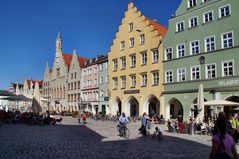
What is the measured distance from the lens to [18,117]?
3475 centimetres

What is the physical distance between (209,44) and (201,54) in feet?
4.59

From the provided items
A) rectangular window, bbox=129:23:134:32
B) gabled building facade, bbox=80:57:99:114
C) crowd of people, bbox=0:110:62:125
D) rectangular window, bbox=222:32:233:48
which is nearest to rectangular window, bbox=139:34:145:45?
rectangular window, bbox=129:23:134:32

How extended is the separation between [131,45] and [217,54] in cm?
1680

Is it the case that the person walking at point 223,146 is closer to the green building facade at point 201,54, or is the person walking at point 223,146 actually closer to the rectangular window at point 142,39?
the green building facade at point 201,54

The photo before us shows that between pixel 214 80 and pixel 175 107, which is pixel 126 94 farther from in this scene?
pixel 214 80

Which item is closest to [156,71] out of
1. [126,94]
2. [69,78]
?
[126,94]

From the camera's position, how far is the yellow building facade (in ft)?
136

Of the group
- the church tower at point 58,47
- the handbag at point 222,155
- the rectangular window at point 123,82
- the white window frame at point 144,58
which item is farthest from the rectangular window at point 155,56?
the church tower at point 58,47

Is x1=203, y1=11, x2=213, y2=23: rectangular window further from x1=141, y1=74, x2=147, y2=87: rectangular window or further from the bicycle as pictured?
the bicycle

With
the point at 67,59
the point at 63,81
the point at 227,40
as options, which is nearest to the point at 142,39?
the point at 227,40

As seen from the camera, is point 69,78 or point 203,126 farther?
point 69,78

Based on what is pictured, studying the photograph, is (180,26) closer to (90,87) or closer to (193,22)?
(193,22)

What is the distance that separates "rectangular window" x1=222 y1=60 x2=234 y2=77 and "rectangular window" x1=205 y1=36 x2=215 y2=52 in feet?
7.78

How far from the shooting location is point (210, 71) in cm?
3297
